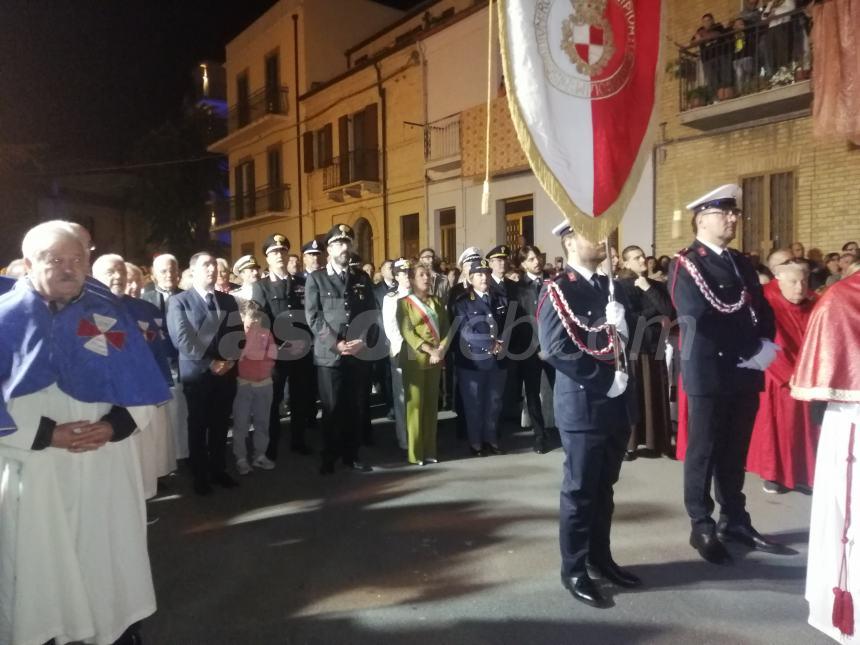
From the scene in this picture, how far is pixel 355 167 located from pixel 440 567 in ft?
55.2

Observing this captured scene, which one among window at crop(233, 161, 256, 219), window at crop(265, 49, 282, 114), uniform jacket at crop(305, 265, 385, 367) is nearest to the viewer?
uniform jacket at crop(305, 265, 385, 367)

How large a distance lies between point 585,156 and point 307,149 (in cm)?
2007

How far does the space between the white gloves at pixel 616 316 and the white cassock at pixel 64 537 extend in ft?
7.73

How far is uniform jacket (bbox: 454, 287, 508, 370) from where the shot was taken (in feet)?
22.3

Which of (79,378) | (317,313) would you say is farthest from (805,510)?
(79,378)

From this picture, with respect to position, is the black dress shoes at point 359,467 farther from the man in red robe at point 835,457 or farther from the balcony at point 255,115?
the balcony at point 255,115

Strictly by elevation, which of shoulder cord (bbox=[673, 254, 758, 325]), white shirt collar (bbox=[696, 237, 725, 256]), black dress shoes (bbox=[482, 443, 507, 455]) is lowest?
black dress shoes (bbox=[482, 443, 507, 455])

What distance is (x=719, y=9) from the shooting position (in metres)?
11.4

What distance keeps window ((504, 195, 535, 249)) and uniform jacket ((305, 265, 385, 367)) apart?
31.1ft

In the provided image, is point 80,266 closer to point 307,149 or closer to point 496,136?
point 496,136

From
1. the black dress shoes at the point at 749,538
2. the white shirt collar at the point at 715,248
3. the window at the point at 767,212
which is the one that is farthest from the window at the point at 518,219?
the black dress shoes at the point at 749,538

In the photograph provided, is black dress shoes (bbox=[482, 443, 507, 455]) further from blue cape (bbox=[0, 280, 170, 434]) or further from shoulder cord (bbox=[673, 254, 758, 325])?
blue cape (bbox=[0, 280, 170, 434])

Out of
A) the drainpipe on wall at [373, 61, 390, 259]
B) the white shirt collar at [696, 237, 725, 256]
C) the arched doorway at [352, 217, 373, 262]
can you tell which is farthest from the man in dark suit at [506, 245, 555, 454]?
the arched doorway at [352, 217, 373, 262]

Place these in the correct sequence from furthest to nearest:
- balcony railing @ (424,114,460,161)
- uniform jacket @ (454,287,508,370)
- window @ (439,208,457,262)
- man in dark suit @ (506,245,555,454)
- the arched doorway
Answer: the arched doorway → window @ (439,208,457,262) → balcony railing @ (424,114,460,161) → man in dark suit @ (506,245,555,454) → uniform jacket @ (454,287,508,370)
